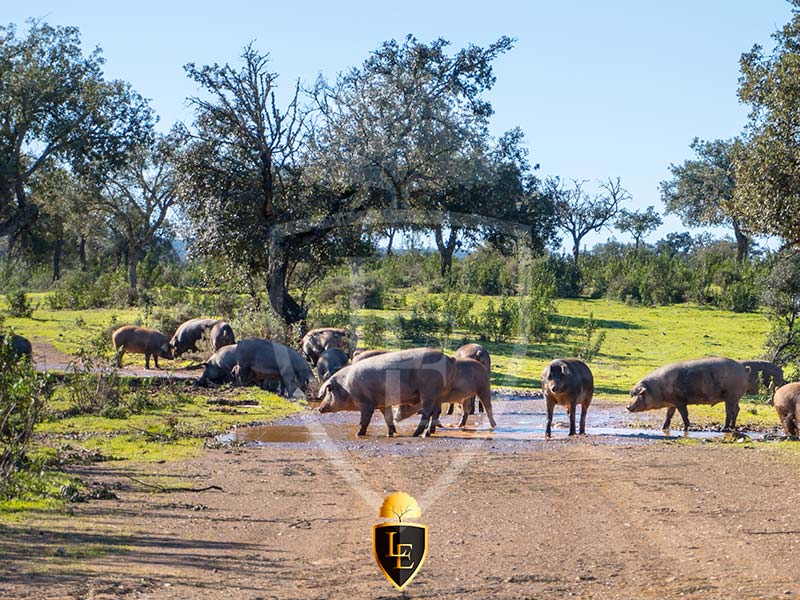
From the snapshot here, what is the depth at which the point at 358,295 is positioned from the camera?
37.0 m

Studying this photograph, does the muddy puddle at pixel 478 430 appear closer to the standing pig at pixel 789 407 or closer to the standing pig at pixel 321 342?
the standing pig at pixel 789 407

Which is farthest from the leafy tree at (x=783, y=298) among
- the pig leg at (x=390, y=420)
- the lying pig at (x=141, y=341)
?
the lying pig at (x=141, y=341)

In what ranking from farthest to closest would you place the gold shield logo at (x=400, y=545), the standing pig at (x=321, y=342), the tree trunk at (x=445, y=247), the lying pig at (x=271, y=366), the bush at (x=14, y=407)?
the tree trunk at (x=445, y=247), the standing pig at (x=321, y=342), the lying pig at (x=271, y=366), the bush at (x=14, y=407), the gold shield logo at (x=400, y=545)

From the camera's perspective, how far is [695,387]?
19.1 metres

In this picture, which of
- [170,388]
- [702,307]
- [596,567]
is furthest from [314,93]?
[596,567]

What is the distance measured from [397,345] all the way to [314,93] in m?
7.37

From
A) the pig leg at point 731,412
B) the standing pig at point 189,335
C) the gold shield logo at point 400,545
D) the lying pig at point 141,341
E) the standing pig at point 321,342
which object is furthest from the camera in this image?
the standing pig at point 189,335

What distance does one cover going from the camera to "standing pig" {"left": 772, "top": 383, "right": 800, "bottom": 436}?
16.9 metres

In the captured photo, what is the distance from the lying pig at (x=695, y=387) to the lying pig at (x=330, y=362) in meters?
6.38

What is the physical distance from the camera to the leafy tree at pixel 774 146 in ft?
56.4

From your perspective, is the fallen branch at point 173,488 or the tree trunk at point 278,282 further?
the tree trunk at point 278,282

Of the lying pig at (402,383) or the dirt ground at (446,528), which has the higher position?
the lying pig at (402,383)

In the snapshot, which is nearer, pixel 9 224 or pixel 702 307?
pixel 9 224

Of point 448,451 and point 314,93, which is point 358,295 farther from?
point 448,451
